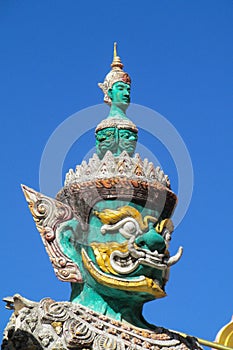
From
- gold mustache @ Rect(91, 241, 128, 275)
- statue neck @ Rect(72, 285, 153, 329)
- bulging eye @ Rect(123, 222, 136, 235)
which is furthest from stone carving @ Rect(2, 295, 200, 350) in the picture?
bulging eye @ Rect(123, 222, 136, 235)

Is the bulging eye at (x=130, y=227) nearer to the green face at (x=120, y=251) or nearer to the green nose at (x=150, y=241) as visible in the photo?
the green face at (x=120, y=251)

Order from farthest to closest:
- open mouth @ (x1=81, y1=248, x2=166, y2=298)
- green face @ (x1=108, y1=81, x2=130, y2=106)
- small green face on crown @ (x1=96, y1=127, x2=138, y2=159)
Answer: green face @ (x1=108, y1=81, x2=130, y2=106) < small green face on crown @ (x1=96, y1=127, x2=138, y2=159) < open mouth @ (x1=81, y1=248, x2=166, y2=298)

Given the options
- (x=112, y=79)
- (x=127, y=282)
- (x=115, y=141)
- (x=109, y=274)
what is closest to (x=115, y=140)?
(x=115, y=141)

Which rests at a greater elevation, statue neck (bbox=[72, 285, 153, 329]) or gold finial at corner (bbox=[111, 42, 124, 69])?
gold finial at corner (bbox=[111, 42, 124, 69])

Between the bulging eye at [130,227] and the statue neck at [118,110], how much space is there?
176 cm

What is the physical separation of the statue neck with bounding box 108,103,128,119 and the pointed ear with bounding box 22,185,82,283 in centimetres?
156

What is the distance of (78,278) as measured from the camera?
17953 millimetres

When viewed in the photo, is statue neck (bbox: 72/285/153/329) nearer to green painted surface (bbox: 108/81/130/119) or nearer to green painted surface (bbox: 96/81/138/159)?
green painted surface (bbox: 96/81/138/159)

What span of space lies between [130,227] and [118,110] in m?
1.93

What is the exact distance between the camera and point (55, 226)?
18.2m

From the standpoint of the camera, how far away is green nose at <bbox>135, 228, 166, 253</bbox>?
17.9 meters

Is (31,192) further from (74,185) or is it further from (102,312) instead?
(102,312)

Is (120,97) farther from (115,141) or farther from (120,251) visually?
(120,251)

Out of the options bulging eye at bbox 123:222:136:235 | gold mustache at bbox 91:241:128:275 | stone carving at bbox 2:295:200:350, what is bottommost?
stone carving at bbox 2:295:200:350
